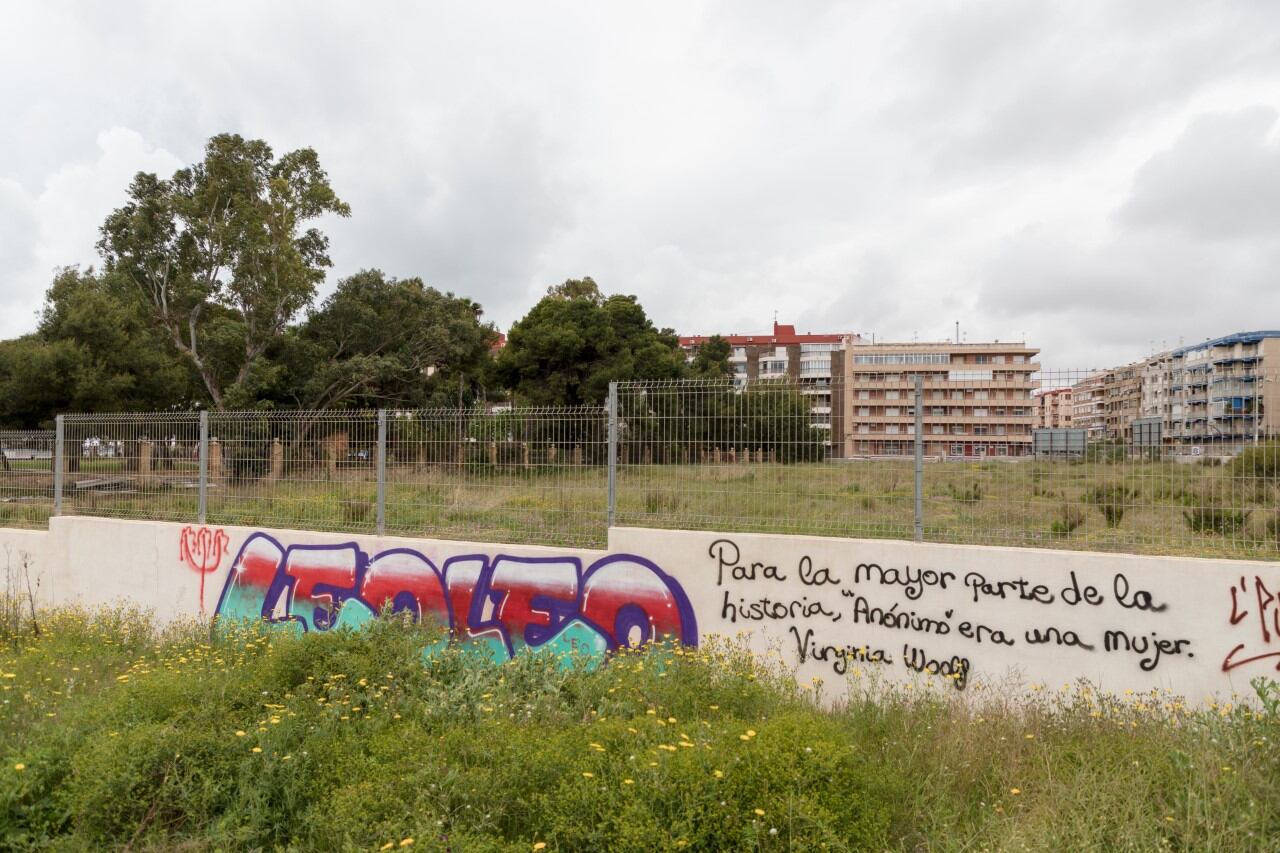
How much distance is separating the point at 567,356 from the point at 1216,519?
2596cm

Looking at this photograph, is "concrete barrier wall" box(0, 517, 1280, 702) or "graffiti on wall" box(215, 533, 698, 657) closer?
"concrete barrier wall" box(0, 517, 1280, 702)

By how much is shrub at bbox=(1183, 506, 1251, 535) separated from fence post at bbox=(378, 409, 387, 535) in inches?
264

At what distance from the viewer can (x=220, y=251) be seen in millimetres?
25734

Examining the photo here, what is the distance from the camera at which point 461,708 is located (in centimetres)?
473

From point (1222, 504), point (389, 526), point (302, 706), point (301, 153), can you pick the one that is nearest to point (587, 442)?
point (389, 526)

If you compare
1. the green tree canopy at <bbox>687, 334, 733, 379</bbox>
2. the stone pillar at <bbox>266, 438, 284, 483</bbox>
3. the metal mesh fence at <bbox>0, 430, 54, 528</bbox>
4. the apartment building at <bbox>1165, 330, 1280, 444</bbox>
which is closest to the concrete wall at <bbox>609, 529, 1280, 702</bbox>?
the apartment building at <bbox>1165, 330, 1280, 444</bbox>

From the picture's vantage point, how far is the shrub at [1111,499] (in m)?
5.43

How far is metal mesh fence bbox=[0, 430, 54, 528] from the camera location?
1005 centimetres

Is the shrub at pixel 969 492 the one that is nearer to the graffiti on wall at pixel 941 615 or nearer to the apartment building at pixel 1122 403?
the graffiti on wall at pixel 941 615

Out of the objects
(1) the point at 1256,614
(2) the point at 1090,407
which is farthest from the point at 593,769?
(2) the point at 1090,407

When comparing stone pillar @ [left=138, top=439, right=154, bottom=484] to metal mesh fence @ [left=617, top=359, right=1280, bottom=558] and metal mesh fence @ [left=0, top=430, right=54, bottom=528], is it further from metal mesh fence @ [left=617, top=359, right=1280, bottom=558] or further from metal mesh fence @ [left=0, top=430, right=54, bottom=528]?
metal mesh fence @ [left=617, top=359, right=1280, bottom=558]

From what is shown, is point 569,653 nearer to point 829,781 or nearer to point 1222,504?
point 829,781

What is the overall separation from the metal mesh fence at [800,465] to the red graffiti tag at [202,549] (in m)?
0.22

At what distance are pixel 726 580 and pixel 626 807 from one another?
3.18 metres
